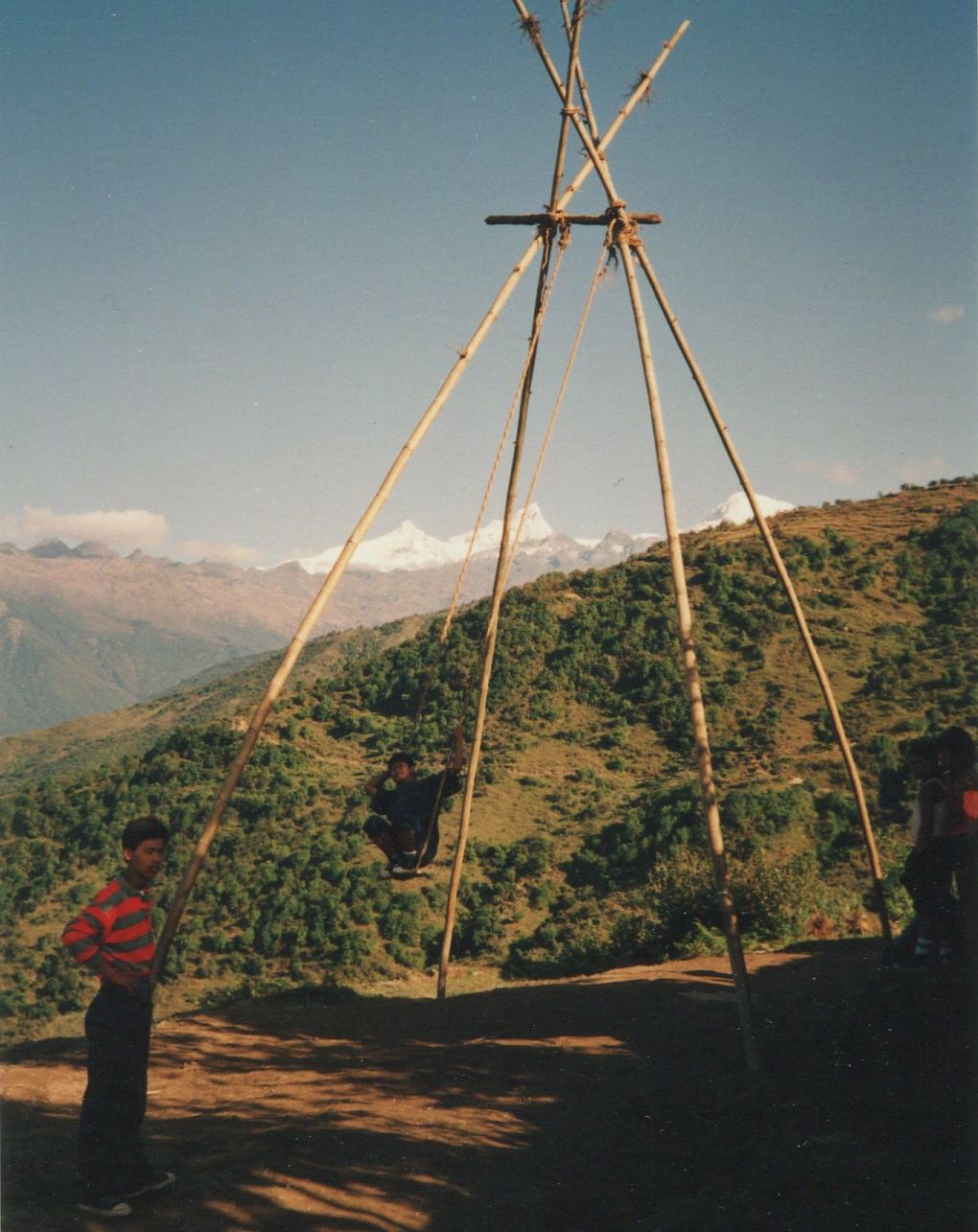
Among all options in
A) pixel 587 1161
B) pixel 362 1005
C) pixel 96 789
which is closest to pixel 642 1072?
pixel 587 1161

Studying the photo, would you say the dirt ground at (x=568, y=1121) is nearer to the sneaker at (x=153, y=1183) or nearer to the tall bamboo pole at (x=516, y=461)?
the sneaker at (x=153, y=1183)

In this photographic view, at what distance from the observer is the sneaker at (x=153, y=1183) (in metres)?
4.03

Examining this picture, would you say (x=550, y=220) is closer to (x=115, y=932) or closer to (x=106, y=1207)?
(x=115, y=932)

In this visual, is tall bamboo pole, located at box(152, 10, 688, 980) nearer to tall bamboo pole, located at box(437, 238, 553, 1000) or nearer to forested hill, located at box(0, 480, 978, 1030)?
tall bamboo pole, located at box(437, 238, 553, 1000)

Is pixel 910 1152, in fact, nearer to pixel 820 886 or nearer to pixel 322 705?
pixel 820 886

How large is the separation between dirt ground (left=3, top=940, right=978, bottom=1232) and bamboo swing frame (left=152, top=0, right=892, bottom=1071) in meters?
0.79

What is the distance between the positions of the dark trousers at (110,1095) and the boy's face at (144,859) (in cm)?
49

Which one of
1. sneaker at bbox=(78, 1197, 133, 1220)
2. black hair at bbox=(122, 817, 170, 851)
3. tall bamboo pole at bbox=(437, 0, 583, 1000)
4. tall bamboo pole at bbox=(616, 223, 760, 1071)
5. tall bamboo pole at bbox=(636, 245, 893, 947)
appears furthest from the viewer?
tall bamboo pole at bbox=(437, 0, 583, 1000)

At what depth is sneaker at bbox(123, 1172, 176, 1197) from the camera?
13.2 ft

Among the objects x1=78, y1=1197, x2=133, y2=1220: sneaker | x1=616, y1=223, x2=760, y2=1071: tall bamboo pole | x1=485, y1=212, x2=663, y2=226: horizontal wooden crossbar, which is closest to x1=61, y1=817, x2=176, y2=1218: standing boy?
x1=78, y1=1197, x2=133, y2=1220: sneaker

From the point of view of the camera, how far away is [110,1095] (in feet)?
12.9

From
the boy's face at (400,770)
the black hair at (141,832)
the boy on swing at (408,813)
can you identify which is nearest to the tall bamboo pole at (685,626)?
the boy on swing at (408,813)

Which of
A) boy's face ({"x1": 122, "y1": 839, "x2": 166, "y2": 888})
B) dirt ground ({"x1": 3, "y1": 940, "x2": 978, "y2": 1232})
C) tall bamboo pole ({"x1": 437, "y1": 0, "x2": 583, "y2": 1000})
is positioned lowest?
dirt ground ({"x1": 3, "y1": 940, "x2": 978, "y2": 1232})

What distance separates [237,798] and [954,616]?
91.5 ft
